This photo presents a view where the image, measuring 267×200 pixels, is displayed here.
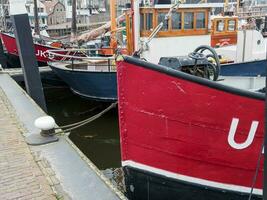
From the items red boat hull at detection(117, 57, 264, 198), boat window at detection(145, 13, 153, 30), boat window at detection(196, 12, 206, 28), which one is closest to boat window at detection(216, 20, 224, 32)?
boat window at detection(196, 12, 206, 28)

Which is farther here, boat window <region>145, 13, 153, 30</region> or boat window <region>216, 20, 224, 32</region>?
boat window <region>216, 20, 224, 32</region>

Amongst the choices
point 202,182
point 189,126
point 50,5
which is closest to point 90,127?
point 202,182

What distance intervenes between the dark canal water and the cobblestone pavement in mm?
2557

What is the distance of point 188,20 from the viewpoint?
10023 mm

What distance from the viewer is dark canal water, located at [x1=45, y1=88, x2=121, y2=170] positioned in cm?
859

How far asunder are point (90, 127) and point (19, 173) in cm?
583

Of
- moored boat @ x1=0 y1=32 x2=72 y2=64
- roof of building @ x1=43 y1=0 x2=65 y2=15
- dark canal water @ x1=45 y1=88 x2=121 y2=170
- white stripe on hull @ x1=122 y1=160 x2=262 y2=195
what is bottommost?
dark canal water @ x1=45 y1=88 x2=121 y2=170

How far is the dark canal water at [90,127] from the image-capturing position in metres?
8.59

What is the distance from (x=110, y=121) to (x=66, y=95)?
13.6 feet

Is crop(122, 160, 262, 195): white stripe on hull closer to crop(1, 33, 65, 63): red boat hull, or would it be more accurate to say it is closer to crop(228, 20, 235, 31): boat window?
crop(228, 20, 235, 31): boat window

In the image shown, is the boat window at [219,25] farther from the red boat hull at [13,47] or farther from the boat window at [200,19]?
the red boat hull at [13,47]

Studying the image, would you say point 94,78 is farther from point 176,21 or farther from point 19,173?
point 19,173

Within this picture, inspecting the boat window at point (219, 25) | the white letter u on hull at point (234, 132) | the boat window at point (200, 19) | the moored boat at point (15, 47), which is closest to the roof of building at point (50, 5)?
the moored boat at point (15, 47)

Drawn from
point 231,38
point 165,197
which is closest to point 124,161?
point 165,197
